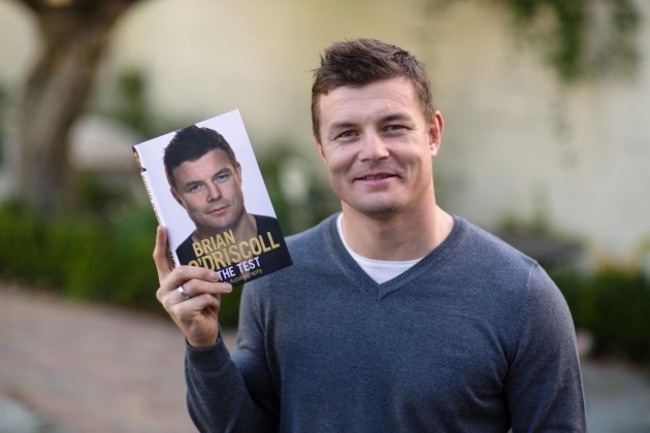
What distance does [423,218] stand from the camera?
97.1 inches

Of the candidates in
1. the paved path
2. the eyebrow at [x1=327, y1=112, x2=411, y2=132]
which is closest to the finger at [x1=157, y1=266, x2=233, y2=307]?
the eyebrow at [x1=327, y1=112, x2=411, y2=132]

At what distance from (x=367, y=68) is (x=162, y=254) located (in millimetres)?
616

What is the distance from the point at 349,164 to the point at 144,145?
46 centimetres

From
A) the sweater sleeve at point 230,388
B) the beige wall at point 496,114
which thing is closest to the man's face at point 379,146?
the sweater sleeve at point 230,388

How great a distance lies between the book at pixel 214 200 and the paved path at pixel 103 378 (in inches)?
152

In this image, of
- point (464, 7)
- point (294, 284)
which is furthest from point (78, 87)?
point (294, 284)

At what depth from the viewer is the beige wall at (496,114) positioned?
317 inches

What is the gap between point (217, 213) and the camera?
246 centimetres

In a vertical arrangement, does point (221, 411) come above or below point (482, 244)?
below

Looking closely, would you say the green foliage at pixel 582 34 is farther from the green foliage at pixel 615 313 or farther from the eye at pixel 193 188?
the eye at pixel 193 188

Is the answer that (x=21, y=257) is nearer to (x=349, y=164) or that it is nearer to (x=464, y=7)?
(x=464, y=7)

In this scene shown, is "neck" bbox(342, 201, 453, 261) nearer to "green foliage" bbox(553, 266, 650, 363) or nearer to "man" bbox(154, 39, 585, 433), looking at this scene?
"man" bbox(154, 39, 585, 433)

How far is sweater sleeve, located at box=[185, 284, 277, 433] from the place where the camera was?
2447 mm

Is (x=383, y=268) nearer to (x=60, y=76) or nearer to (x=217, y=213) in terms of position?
(x=217, y=213)
